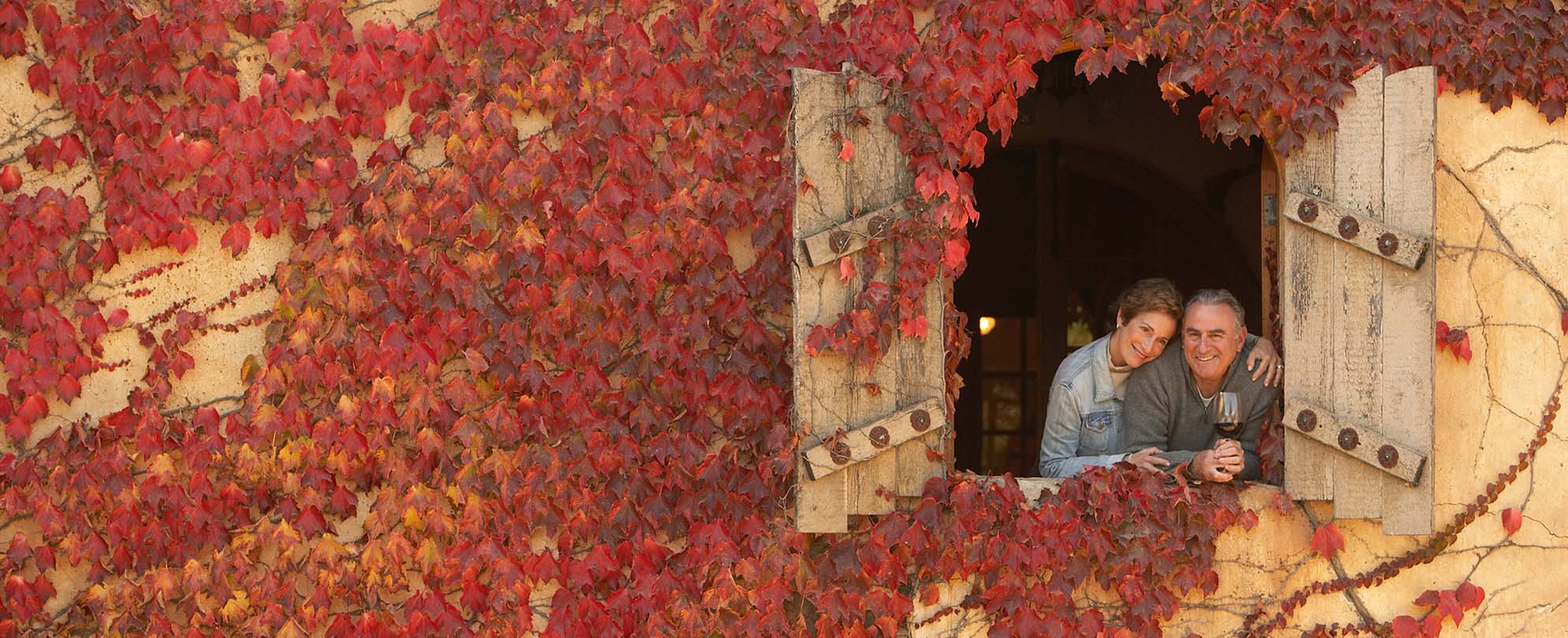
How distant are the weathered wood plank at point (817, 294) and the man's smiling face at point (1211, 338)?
1064mm

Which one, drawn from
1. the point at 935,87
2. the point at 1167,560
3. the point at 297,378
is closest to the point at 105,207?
the point at 297,378

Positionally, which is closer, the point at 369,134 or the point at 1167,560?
the point at 1167,560

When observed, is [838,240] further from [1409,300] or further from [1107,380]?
[1409,300]

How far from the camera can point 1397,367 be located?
3.84 m

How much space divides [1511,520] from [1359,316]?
0.83 m

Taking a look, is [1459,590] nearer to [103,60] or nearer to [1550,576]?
[1550,576]

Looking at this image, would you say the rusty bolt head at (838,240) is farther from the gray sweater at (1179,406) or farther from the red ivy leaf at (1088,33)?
the gray sweater at (1179,406)

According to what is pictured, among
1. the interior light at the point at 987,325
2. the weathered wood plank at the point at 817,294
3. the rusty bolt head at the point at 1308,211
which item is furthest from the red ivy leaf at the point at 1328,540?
the interior light at the point at 987,325

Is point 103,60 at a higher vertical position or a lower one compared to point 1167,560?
higher

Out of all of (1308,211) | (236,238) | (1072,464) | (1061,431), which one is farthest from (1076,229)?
(236,238)

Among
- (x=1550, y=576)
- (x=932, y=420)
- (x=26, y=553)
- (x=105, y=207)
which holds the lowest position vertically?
(x=1550, y=576)

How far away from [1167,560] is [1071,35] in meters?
1.52

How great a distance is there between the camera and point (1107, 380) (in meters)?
4.37

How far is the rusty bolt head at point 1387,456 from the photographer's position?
3812 millimetres
